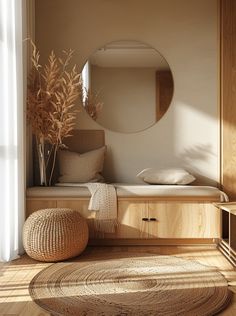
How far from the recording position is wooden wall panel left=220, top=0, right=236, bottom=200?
3.56 meters

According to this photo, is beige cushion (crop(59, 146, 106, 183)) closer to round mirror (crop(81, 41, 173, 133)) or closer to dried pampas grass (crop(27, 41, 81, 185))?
dried pampas grass (crop(27, 41, 81, 185))

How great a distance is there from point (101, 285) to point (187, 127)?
2013 mm

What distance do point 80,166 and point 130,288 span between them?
5.12ft

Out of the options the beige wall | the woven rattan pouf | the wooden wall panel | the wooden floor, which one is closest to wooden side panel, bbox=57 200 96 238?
the wooden floor

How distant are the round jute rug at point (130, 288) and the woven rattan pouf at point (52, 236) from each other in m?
0.09

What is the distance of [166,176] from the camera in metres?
3.35

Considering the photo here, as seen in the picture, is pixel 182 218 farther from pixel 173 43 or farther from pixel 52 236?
pixel 173 43

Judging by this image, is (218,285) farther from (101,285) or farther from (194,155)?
(194,155)

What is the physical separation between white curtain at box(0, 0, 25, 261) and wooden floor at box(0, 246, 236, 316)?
0.22 meters

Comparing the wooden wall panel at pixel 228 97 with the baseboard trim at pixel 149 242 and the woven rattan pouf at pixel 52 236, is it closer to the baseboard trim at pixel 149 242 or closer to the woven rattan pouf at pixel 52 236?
the baseboard trim at pixel 149 242

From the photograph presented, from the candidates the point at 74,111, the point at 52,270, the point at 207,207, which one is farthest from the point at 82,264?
the point at 74,111

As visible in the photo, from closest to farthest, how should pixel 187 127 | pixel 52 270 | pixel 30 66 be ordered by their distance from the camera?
pixel 52 270 < pixel 30 66 < pixel 187 127

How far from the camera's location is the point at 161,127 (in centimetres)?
371

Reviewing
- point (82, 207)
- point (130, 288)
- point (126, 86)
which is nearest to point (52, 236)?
point (82, 207)
